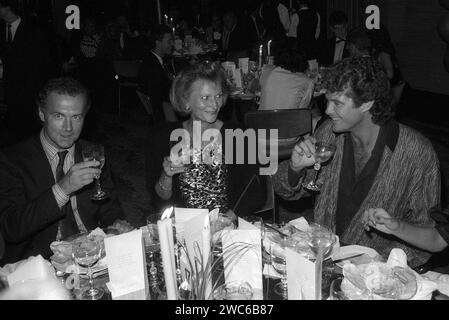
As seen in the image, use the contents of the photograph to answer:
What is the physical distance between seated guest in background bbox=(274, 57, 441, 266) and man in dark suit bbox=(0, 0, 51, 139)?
3.50m

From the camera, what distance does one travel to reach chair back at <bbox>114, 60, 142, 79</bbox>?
7293 mm

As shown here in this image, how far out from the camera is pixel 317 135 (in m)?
2.77

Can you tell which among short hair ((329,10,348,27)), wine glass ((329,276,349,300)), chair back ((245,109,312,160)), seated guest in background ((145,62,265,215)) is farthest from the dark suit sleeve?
short hair ((329,10,348,27))

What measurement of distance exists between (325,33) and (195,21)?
3.31 metres

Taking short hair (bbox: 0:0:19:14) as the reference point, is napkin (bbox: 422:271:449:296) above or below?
below

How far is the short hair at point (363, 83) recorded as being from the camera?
238 cm

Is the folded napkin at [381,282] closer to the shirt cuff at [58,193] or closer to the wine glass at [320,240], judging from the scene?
the wine glass at [320,240]

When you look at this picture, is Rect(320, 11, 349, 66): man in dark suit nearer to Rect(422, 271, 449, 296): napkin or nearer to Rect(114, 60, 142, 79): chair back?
Rect(114, 60, 142, 79): chair back

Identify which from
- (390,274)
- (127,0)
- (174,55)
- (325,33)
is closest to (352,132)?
(390,274)

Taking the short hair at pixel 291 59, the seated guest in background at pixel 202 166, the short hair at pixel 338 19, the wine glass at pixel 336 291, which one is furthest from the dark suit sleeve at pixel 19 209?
the short hair at pixel 338 19

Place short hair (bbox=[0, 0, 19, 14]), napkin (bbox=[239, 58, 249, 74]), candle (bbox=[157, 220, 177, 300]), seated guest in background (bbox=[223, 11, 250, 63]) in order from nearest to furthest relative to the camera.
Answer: candle (bbox=[157, 220, 177, 300]) < short hair (bbox=[0, 0, 19, 14]) < napkin (bbox=[239, 58, 249, 74]) < seated guest in background (bbox=[223, 11, 250, 63])

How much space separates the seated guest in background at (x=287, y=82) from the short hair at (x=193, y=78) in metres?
1.54

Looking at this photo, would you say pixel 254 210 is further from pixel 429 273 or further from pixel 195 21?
pixel 195 21

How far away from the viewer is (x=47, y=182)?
2.43m
